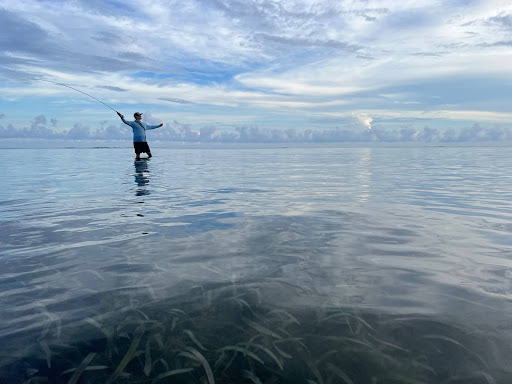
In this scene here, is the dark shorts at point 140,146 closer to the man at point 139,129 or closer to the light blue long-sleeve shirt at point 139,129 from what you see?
the man at point 139,129

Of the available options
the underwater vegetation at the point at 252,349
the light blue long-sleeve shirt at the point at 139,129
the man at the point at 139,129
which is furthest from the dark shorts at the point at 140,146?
the underwater vegetation at the point at 252,349

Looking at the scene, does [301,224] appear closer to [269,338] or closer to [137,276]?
[137,276]

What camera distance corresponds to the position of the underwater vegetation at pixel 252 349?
2.53m

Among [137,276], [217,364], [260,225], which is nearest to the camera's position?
[217,364]

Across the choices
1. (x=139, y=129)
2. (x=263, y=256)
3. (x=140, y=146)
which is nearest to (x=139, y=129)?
(x=139, y=129)

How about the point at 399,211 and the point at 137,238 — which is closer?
the point at 137,238

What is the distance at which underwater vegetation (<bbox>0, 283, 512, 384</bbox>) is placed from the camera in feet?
8.29

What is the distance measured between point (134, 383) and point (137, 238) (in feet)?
13.6

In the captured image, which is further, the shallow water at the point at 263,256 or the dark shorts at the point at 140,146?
the dark shorts at the point at 140,146

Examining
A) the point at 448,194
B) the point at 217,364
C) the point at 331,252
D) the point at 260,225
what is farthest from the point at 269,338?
the point at 448,194

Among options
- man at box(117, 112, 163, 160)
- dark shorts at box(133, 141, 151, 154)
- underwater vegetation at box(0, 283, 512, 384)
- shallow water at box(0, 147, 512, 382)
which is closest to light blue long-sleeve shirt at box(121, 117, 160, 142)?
man at box(117, 112, 163, 160)

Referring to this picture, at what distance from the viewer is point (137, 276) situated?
175 inches

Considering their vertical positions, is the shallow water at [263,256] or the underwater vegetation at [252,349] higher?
the underwater vegetation at [252,349]

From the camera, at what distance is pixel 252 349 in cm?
282
